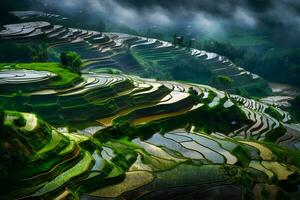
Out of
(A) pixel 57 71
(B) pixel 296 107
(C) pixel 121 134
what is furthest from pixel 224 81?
(C) pixel 121 134

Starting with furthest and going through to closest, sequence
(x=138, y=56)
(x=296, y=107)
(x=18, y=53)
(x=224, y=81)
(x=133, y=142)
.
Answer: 1. (x=138, y=56)
2. (x=224, y=81)
3. (x=296, y=107)
4. (x=18, y=53)
5. (x=133, y=142)

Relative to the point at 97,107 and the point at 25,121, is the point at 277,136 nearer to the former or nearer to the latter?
the point at 97,107

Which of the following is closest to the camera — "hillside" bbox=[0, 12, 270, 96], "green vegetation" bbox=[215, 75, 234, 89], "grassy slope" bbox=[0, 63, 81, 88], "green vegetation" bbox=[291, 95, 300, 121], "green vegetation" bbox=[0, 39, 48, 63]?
"grassy slope" bbox=[0, 63, 81, 88]

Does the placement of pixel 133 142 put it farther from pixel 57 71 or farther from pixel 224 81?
pixel 224 81

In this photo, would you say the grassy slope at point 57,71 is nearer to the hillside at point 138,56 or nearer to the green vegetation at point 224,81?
the hillside at point 138,56

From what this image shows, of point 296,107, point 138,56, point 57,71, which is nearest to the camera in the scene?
point 57,71

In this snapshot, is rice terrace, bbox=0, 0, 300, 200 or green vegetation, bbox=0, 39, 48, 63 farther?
green vegetation, bbox=0, 39, 48, 63

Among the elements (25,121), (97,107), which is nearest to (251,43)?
(97,107)

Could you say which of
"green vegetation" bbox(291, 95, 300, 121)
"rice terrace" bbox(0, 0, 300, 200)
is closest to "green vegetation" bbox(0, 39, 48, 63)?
"rice terrace" bbox(0, 0, 300, 200)

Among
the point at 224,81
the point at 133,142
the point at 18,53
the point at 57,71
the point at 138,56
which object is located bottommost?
the point at 224,81

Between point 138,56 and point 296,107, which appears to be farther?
point 138,56

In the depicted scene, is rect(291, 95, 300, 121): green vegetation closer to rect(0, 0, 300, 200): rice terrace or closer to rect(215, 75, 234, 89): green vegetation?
rect(0, 0, 300, 200): rice terrace
